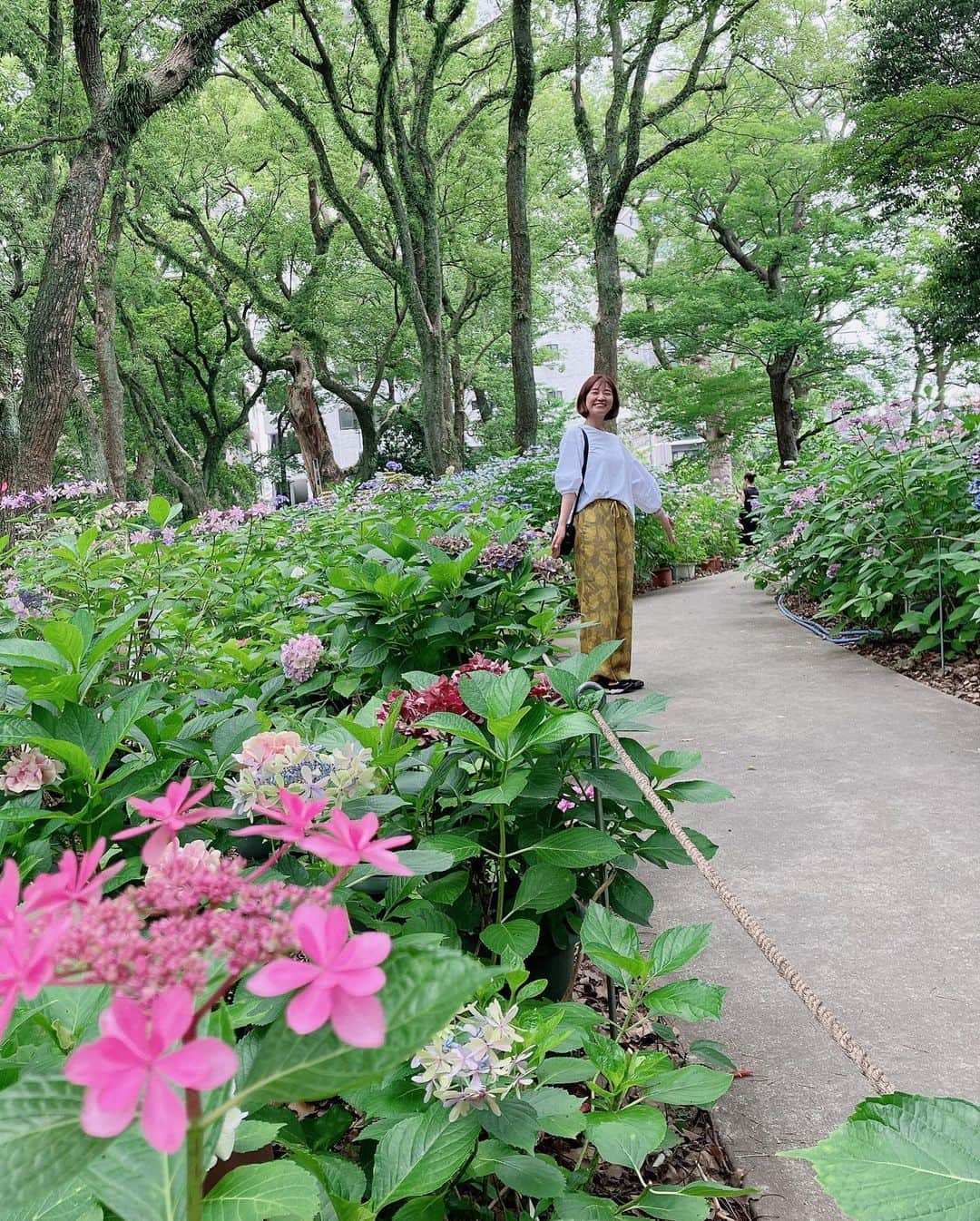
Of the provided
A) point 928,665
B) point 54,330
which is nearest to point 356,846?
point 928,665

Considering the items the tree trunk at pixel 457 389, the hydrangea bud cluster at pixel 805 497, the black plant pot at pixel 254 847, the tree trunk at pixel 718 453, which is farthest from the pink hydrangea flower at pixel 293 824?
the tree trunk at pixel 718 453

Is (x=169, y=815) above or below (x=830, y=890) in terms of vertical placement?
above

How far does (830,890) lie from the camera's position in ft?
9.95

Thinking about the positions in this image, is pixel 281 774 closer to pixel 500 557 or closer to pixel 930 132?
pixel 500 557

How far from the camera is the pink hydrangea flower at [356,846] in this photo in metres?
0.44

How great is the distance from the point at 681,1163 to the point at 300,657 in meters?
1.39

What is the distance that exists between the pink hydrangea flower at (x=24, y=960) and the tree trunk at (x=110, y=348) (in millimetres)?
16870

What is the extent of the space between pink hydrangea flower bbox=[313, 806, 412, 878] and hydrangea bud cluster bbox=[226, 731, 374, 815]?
746 mm

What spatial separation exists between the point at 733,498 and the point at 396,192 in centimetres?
932

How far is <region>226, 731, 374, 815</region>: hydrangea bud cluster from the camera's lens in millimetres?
1239

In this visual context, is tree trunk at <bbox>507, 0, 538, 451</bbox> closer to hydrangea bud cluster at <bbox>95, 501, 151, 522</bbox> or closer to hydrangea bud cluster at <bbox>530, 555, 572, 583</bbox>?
hydrangea bud cluster at <bbox>95, 501, 151, 522</bbox>

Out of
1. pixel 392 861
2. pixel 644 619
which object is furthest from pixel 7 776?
pixel 644 619

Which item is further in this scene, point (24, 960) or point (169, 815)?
point (169, 815)

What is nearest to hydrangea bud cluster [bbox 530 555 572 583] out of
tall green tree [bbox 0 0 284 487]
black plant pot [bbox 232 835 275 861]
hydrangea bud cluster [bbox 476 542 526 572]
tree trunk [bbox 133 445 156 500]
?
hydrangea bud cluster [bbox 476 542 526 572]
